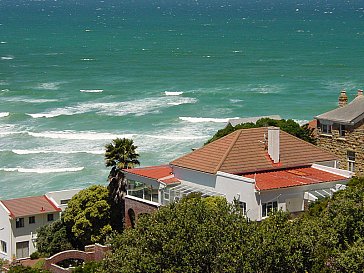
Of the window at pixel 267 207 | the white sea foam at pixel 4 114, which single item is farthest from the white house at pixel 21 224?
the white sea foam at pixel 4 114

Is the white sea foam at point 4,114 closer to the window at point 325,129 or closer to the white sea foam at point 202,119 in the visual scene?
the white sea foam at point 202,119

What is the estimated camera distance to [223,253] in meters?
23.8

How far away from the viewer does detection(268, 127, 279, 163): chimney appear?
3975 centimetres

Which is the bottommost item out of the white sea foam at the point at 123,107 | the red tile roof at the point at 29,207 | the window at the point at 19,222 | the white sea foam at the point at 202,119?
the window at the point at 19,222

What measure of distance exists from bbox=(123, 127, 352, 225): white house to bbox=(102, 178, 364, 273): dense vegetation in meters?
10.4

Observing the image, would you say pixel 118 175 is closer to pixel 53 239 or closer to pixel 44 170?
pixel 53 239

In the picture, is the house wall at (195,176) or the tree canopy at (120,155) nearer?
the house wall at (195,176)

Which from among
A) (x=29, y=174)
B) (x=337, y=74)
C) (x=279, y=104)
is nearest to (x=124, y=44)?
(x=337, y=74)

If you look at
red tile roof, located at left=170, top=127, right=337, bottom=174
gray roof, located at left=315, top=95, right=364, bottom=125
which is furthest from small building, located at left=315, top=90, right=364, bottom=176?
red tile roof, located at left=170, top=127, right=337, bottom=174

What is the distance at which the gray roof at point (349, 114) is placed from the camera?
42.3m

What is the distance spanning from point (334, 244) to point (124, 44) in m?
170

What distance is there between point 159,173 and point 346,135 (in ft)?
28.4

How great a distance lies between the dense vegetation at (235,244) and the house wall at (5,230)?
66.8ft

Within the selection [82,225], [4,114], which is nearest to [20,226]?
[82,225]
